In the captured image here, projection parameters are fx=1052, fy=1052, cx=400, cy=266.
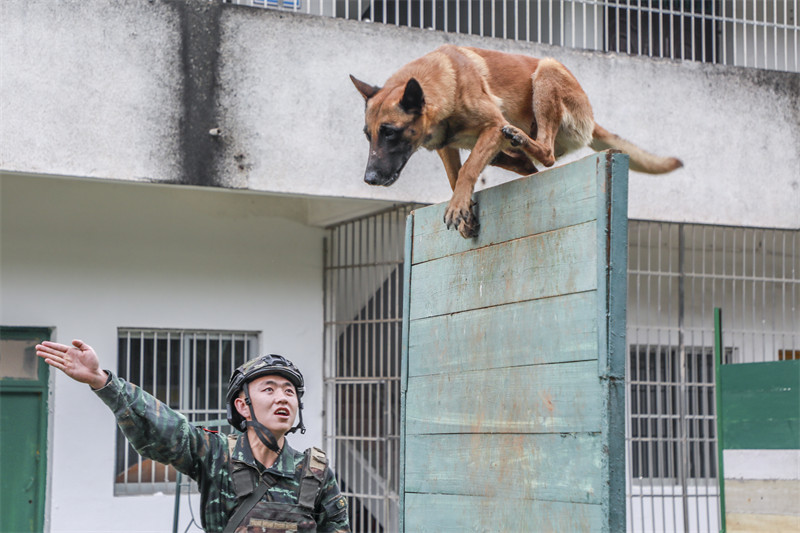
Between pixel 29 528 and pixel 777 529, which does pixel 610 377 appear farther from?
pixel 29 528

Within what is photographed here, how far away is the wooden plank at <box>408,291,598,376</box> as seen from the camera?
10.4 feet

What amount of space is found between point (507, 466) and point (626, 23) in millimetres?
8045

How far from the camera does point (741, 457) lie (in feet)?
25.4

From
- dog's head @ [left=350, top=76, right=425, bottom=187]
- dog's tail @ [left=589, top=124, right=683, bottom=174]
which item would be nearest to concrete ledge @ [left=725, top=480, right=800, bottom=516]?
dog's tail @ [left=589, top=124, right=683, bottom=174]

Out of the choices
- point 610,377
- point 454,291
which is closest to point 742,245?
point 454,291

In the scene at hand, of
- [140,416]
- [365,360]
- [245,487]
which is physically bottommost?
[245,487]

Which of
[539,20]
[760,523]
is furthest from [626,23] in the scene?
[760,523]

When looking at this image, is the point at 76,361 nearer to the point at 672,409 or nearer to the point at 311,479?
the point at 311,479

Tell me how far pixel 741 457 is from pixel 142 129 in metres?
5.02

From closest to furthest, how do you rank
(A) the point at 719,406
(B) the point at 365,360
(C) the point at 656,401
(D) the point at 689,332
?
(A) the point at 719,406 → (B) the point at 365,360 → (C) the point at 656,401 → (D) the point at 689,332

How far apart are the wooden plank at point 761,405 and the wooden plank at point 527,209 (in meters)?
4.47

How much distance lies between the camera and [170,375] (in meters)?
8.92

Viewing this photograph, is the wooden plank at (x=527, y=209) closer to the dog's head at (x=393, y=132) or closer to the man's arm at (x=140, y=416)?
the dog's head at (x=393, y=132)

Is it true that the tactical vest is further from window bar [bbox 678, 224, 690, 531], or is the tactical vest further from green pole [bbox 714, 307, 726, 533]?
window bar [bbox 678, 224, 690, 531]
